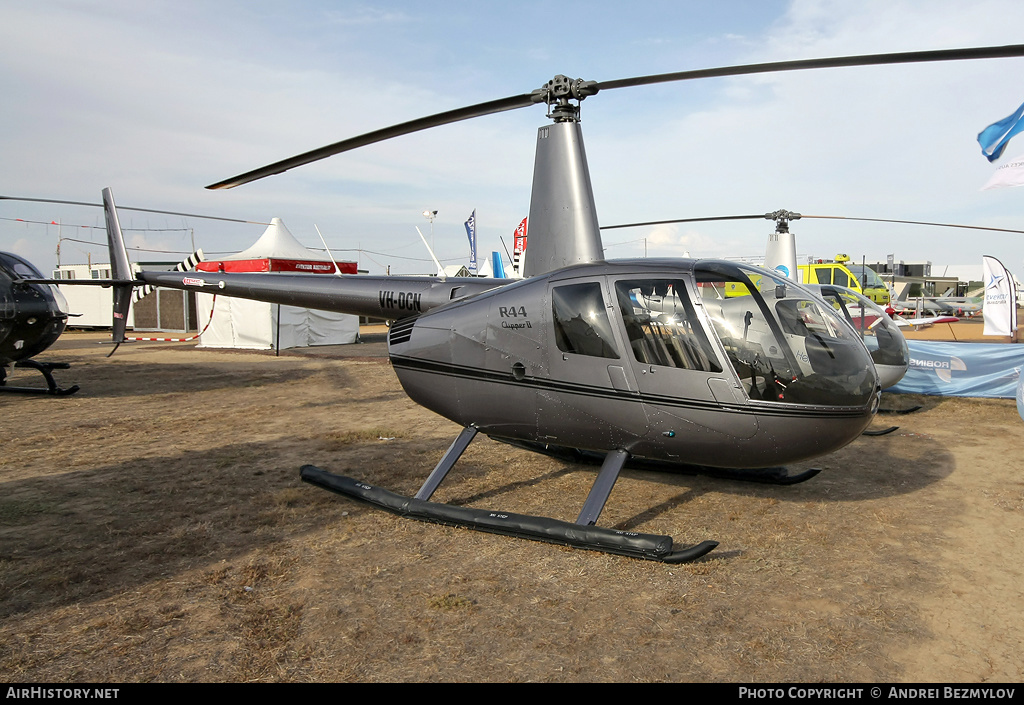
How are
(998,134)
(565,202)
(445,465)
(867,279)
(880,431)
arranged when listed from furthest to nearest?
(867,279), (998,134), (880,431), (565,202), (445,465)

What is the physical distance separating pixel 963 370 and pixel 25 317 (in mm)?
16555

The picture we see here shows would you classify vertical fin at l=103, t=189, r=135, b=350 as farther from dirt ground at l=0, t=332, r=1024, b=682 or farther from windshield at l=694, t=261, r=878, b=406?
windshield at l=694, t=261, r=878, b=406

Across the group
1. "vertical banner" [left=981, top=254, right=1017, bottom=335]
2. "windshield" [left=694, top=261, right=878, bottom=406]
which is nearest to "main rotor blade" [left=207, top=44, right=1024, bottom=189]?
"windshield" [left=694, top=261, right=878, bottom=406]

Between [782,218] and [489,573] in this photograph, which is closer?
[489,573]

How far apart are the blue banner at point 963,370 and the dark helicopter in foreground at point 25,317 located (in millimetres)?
15379

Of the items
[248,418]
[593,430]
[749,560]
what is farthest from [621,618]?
[248,418]

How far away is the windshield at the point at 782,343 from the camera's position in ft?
15.1

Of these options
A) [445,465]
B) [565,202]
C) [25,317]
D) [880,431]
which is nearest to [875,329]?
[880,431]

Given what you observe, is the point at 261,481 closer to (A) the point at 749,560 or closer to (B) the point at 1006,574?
(A) the point at 749,560

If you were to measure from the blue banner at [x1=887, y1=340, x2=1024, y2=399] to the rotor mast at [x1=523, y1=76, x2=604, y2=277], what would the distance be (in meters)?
8.00

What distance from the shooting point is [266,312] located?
21594 mm

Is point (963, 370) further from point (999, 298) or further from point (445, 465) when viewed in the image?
point (445, 465)

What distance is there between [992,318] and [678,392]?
14807 millimetres

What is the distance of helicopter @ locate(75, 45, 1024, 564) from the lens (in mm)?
4648
